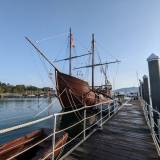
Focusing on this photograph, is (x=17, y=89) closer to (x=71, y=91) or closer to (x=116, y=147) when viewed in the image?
(x=71, y=91)

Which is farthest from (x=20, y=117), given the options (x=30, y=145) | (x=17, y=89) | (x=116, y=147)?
(x=17, y=89)

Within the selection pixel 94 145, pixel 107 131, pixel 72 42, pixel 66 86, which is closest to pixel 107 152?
pixel 94 145

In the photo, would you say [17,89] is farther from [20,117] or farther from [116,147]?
[116,147]

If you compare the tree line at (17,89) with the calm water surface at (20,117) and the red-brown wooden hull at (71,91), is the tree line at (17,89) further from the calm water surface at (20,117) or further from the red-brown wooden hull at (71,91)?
the red-brown wooden hull at (71,91)

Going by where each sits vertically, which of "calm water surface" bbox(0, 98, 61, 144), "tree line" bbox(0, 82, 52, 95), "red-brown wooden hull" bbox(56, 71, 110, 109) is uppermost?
"tree line" bbox(0, 82, 52, 95)

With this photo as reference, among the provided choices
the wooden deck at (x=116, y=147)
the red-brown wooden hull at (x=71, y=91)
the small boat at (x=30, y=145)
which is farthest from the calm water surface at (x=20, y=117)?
the wooden deck at (x=116, y=147)

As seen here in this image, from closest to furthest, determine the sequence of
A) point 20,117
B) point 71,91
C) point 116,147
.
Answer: point 116,147 → point 20,117 → point 71,91

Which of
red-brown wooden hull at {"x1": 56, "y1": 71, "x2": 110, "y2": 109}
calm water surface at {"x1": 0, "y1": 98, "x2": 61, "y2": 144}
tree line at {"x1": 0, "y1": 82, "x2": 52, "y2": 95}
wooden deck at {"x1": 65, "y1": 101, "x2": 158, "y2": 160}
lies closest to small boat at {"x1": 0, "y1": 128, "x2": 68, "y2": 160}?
wooden deck at {"x1": 65, "y1": 101, "x2": 158, "y2": 160}

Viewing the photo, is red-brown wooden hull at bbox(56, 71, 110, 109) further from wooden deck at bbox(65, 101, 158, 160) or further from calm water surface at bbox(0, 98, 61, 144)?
wooden deck at bbox(65, 101, 158, 160)

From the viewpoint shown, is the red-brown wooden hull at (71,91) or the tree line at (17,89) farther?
the tree line at (17,89)

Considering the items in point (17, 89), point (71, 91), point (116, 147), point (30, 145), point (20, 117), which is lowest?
point (20, 117)

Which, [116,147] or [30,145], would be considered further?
[30,145]

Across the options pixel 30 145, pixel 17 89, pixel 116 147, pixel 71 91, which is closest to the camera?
pixel 116 147

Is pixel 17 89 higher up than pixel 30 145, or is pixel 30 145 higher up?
pixel 17 89
